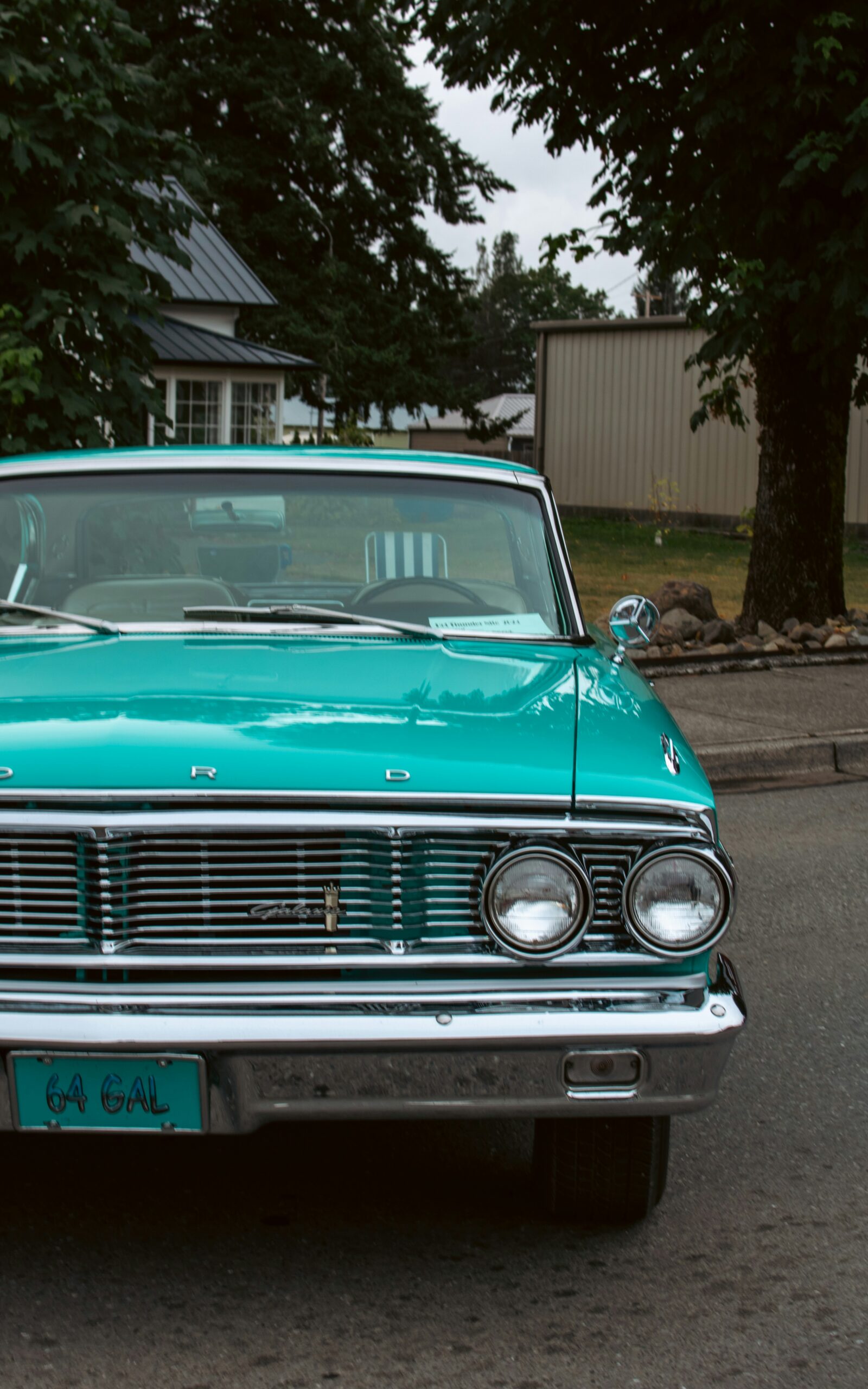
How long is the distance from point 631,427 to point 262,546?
1059 inches

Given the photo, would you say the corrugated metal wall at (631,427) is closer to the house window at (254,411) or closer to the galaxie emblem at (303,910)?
the house window at (254,411)

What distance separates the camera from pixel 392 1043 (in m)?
2.66

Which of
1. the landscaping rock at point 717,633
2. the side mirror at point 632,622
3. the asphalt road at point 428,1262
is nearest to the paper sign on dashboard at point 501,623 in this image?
the side mirror at point 632,622

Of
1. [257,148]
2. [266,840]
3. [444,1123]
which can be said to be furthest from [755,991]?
[257,148]

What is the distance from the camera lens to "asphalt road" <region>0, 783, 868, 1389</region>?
2703 millimetres

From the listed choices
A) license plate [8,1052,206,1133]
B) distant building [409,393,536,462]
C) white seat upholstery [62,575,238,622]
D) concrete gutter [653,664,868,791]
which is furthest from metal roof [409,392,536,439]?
license plate [8,1052,206,1133]

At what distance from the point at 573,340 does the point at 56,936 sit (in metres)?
29.8

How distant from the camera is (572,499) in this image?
3186 centimetres

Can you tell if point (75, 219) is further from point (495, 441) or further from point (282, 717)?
point (495, 441)

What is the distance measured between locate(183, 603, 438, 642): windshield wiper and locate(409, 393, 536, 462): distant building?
2250 inches

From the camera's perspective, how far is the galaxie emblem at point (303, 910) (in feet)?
8.95

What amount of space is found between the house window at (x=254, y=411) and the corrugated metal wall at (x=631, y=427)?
5558mm

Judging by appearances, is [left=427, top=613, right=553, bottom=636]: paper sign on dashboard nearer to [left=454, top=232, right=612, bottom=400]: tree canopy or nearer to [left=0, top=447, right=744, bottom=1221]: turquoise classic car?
[left=0, top=447, right=744, bottom=1221]: turquoise classic car

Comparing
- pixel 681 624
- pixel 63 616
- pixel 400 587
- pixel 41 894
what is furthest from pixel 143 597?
pixel 681 624
